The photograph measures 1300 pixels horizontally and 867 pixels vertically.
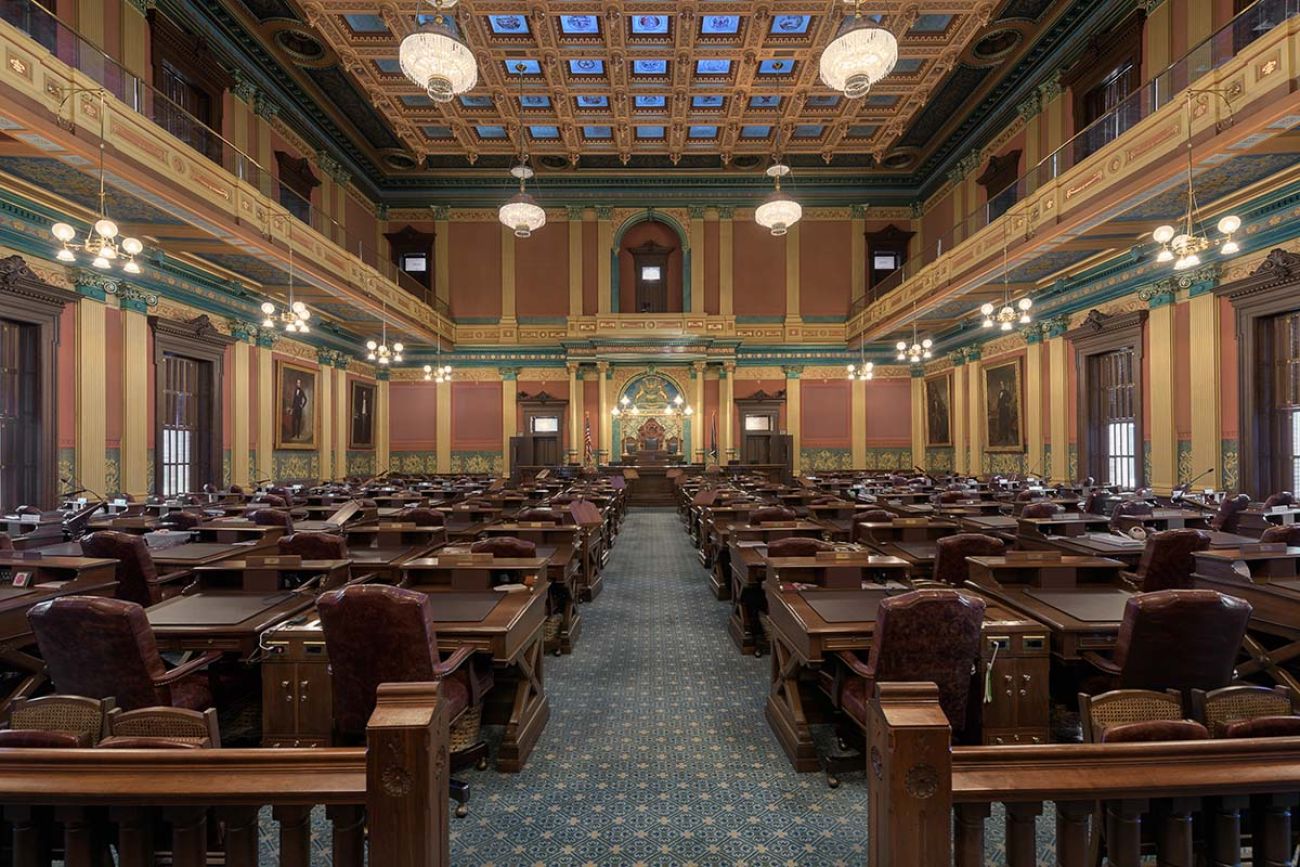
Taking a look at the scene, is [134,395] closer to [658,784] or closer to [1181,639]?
[658,784]

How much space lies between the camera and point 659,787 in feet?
11.0

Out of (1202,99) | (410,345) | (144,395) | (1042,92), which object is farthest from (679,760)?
(410,345)

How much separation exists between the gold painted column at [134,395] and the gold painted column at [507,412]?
12234 mm

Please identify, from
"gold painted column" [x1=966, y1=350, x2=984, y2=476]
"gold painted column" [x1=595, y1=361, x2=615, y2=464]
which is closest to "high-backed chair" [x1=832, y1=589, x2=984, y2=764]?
"gold painted column" [x1=966, y1=350, x2=984, y2=476]

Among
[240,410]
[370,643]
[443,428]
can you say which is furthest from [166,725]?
[443,428]

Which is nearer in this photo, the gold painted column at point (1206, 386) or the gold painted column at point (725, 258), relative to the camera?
the gold painted column at point (1206, 386)

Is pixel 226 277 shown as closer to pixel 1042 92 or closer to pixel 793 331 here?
pixel 793 331

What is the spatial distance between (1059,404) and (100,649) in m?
16.5

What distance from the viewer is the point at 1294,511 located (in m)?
7.03

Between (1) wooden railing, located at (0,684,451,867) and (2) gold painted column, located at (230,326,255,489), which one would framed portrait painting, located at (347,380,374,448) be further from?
(1) wooden railing, located at (0,684,451,867)

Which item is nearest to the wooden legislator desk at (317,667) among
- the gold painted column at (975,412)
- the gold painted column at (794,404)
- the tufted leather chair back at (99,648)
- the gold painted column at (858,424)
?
the tufted leather chair back at (99,648)

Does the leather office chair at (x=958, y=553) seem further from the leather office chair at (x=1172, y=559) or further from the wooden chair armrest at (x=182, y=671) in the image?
the wooden chair armrest at (x=182, y=671)

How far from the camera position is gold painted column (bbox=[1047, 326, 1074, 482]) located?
14.2m

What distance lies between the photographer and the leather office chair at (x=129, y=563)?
4754mm
